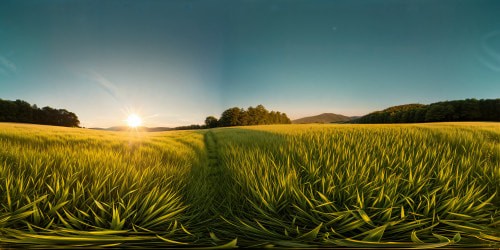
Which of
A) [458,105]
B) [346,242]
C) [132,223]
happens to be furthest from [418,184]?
[458,105]

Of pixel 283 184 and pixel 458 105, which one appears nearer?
pixel 283 184

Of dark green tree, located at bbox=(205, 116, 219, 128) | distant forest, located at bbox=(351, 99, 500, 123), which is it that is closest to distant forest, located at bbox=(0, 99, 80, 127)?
dark green tree, located at bbox=(205, 116, 219, 128)

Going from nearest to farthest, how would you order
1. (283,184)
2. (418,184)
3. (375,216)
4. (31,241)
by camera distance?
1. (31,241)
2. (375,216)
3. (283,184)
4. (418,184)

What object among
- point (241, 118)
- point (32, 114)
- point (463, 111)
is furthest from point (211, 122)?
point (463, 111)

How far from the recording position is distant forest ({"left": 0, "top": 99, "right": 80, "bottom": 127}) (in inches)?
1719

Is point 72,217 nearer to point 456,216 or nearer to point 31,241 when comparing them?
point 31,241

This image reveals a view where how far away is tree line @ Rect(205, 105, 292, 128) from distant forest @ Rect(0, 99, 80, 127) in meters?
38.0

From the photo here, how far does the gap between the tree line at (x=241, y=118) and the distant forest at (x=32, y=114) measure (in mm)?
37967

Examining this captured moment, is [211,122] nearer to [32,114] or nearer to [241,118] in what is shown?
[241,118]

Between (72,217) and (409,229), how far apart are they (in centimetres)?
346

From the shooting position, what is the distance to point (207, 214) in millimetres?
3092

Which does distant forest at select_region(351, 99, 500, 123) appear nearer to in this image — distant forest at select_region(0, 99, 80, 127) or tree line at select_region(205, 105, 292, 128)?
tree line at select_region(205, 105, 292, 128)

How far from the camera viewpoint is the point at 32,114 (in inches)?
1895

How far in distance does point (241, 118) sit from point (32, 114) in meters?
54.0
